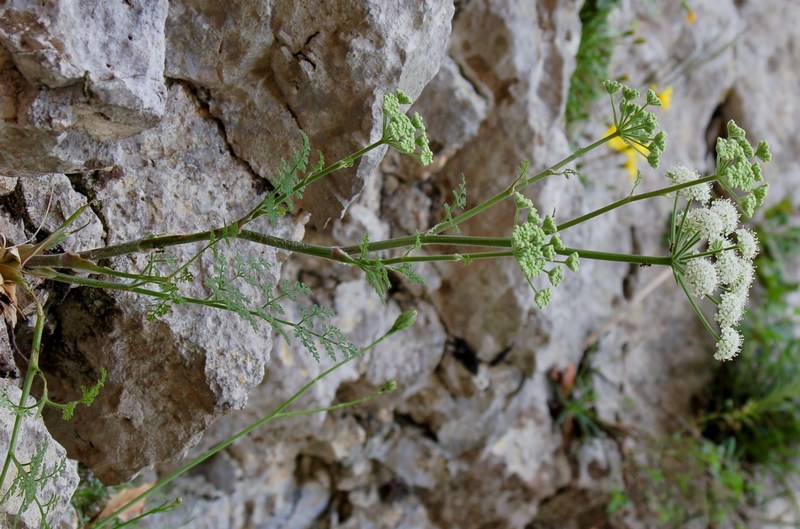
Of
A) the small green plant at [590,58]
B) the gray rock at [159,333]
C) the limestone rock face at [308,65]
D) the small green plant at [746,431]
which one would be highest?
the small green plant at [590,58]

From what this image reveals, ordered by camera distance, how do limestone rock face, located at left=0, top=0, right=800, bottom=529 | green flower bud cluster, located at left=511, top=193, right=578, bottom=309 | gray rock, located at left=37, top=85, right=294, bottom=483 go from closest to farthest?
green flower bud cluster, located at left=511, top=193, right=578, bottom=309 → limestone rock face, located at left=0, top=0, right=800, bottom=529 → gray rock, located at left=37, top=85, right=294, bottom=483

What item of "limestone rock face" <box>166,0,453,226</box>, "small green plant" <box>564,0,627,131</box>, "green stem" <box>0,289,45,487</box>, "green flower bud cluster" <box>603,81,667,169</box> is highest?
"small green plant" <box>564,0,627,131</box>

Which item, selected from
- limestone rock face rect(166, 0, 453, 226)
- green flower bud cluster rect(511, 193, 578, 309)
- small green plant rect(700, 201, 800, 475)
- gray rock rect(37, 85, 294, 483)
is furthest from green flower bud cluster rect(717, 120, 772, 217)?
small green plant rect(700, 201, 800, 475)

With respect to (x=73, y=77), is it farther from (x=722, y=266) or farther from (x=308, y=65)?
(x=722, y=266)

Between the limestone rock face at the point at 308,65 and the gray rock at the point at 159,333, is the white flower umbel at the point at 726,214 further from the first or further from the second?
the gray rock at the point at 159,333

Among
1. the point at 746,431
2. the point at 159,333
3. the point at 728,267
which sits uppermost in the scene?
the point at 746,431

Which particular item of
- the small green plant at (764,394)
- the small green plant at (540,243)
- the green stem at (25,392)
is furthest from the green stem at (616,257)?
the small green plant at (764,394)

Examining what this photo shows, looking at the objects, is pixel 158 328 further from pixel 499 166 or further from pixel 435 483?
pixel 435 483

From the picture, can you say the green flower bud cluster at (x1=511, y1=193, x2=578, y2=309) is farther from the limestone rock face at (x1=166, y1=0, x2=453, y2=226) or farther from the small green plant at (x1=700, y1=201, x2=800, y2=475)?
the small green plant at (x1=700, y1=201, x2=800, y2=475)

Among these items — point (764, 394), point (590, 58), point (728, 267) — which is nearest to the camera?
point (728, 267)

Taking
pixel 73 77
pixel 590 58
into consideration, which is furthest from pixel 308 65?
pixel 590 58
